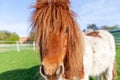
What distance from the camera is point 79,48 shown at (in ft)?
9.30

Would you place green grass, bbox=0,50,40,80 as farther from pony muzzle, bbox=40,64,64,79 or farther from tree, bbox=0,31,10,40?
tree, bbox=0,31,10,40

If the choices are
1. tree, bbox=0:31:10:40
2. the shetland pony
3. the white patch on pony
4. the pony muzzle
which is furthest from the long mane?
tree, bbox=0:31:10:40

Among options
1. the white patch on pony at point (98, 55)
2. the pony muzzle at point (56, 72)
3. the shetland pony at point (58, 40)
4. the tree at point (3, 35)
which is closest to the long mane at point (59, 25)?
the shetland pony at point (58, 40)

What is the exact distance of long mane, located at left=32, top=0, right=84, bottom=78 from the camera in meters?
2.54

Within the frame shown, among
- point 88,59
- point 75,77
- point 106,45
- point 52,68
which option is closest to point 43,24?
point 52,68

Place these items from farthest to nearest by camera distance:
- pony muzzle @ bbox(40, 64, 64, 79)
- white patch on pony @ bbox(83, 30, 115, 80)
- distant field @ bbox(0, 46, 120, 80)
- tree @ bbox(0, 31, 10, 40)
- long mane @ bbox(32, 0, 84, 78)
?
tree @ bbox(0, 31, 10, 40)
distant field @ bbox(0, 46, 120, 80)
white patch on pony @ bbox(83, 30, 115, 80)
long mane @ bbox(32, 0, 84, 78)
pony muzzle @ bbox(40, 64, 64, 79)

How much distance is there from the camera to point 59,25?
2533 mm

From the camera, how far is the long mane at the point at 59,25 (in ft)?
8.34

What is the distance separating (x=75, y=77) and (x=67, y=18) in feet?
2.86

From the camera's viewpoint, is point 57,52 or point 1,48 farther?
point 1,48

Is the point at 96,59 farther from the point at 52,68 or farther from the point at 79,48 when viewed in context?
the point at 52,68

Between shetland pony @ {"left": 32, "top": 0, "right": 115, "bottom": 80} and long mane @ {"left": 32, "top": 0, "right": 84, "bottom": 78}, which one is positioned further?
long mane @ {"left": 32, "top": 0, "right": 84, "bottom": 78}

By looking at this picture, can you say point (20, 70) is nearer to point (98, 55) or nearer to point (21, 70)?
point (21, 70)

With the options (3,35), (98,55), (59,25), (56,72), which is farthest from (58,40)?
(3,35)
